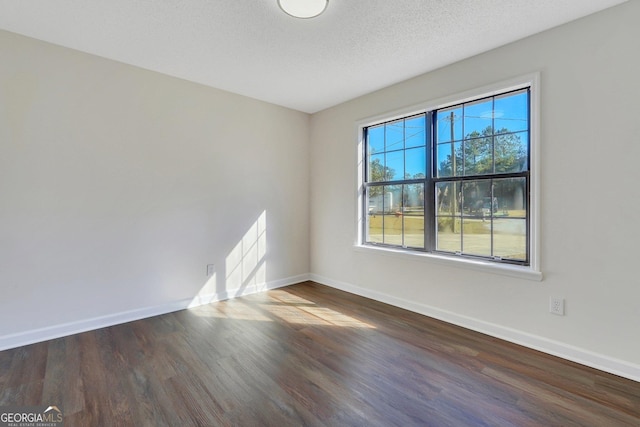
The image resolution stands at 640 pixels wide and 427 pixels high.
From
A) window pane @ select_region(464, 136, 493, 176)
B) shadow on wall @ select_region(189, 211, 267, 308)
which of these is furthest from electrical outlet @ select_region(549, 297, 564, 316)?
shadow on wall @ select_region(189, 211, 267, 308)

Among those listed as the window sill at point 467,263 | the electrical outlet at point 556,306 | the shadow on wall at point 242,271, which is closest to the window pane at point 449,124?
the window sill at point 467,263

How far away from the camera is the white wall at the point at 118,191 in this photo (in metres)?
2.38

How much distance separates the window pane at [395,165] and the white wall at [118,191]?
1596mm

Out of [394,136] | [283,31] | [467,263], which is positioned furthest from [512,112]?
[283,31]

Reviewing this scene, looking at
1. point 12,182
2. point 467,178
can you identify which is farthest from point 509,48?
point 12,182

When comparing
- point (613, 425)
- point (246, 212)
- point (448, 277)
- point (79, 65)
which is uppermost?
point (79, 65)

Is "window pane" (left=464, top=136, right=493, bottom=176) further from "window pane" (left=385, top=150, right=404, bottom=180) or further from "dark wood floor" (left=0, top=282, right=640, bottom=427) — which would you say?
"dark wood floor" (left=0, top=282, right=640, bottom=427)

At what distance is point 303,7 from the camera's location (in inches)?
77.8

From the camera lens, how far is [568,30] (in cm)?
218

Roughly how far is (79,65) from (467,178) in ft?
12.5

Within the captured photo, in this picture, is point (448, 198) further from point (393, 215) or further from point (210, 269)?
point (210, 269)

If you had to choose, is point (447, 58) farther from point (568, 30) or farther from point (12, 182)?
point (12, 182)

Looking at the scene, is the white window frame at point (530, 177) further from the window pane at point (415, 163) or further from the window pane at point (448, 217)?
the window pane at point (415, 163)

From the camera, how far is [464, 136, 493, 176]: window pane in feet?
8.79
